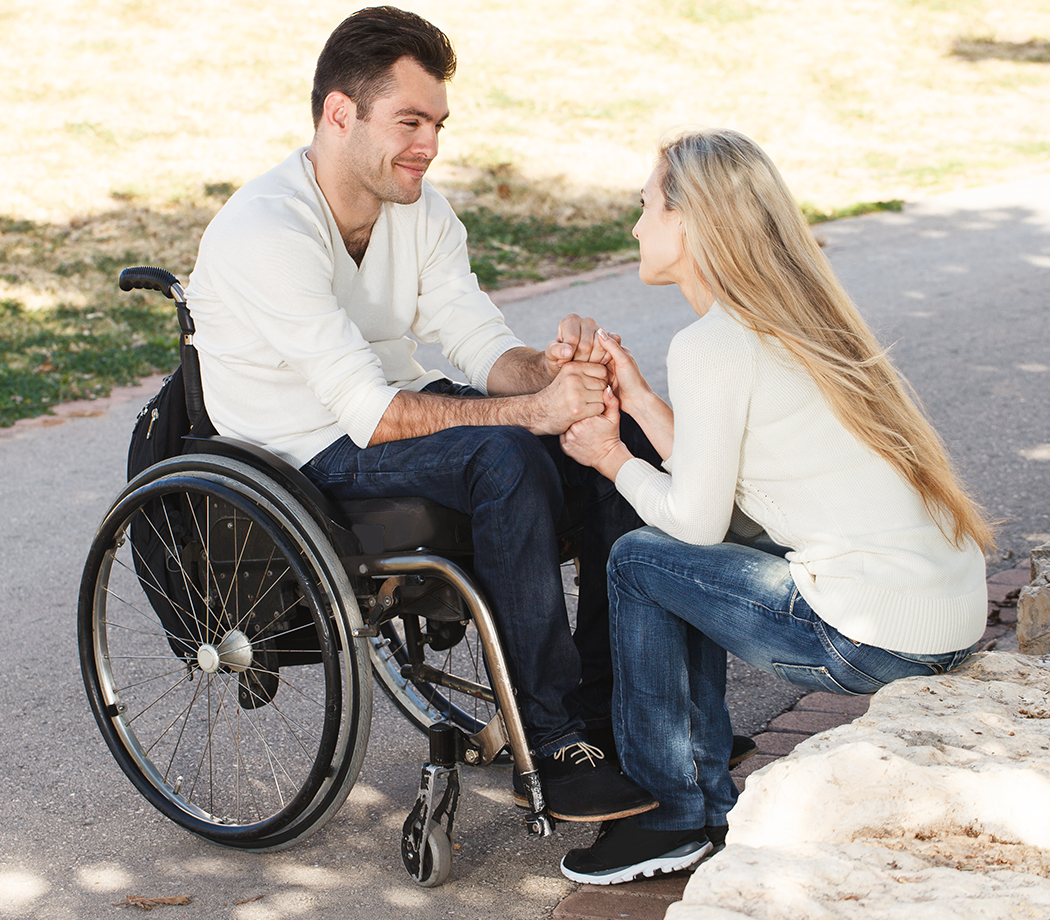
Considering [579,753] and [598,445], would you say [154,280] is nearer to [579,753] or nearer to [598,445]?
[598,445]

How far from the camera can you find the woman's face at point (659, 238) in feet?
7.70

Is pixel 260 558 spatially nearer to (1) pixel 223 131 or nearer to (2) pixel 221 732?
(2) pixel 221 732

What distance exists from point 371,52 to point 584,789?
1.71m

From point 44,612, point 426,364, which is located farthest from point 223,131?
point 44,612

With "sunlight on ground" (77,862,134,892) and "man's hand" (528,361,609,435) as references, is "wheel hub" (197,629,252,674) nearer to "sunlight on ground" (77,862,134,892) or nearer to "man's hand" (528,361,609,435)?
"sunlight on ground" (77,862,134,892)

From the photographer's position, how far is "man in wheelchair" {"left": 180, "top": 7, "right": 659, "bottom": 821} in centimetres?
240

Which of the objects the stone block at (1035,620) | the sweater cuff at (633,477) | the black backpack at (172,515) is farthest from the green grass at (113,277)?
the stone block at (1035,620)

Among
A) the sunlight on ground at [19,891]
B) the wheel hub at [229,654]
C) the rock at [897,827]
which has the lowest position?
the sunlight on ground at [19,891]

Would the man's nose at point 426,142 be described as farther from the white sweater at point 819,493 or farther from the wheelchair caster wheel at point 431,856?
the wheelchair caster wheel at point 431,856

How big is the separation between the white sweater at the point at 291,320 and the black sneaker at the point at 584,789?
2.62 feet

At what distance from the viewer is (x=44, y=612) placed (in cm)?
391

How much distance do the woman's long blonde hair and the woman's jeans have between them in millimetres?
303

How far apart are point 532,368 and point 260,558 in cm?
85

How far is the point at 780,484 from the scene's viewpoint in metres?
2.28
